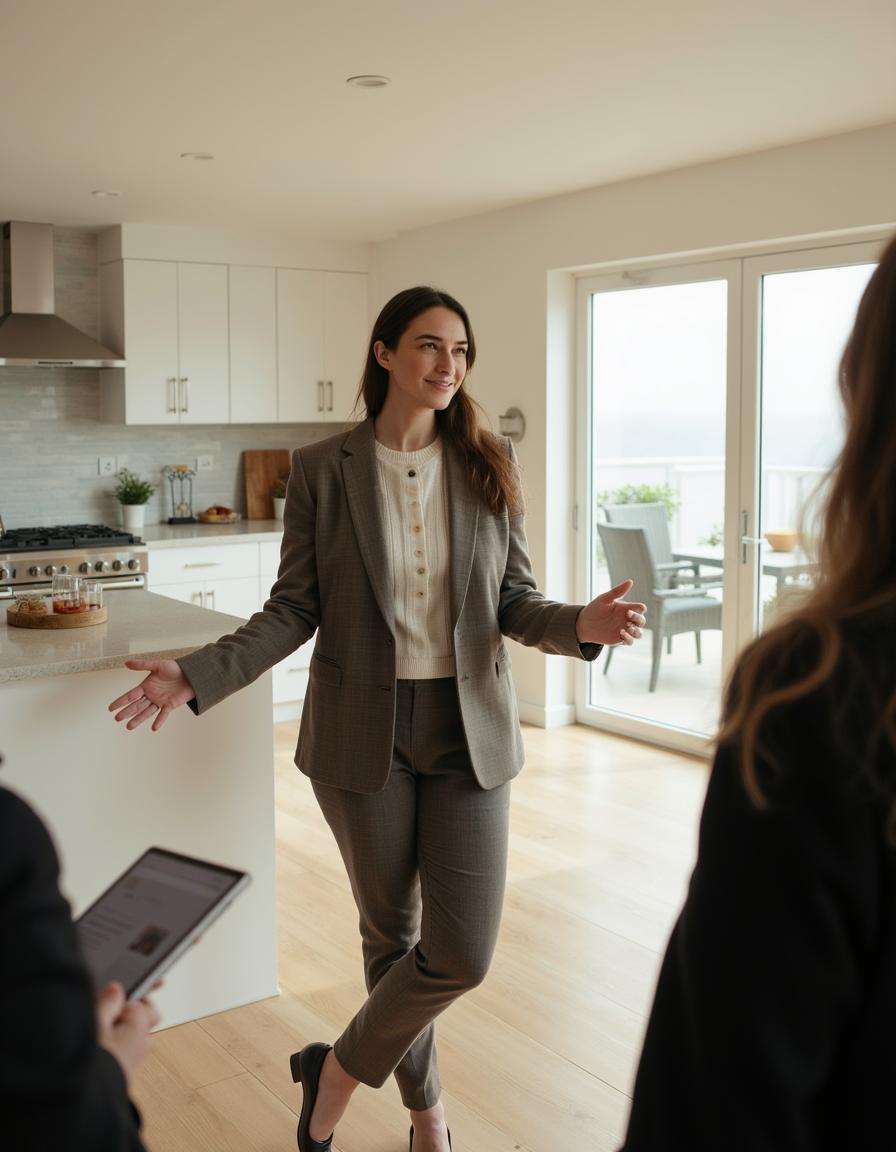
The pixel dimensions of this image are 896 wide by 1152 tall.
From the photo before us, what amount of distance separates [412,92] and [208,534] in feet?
9.15

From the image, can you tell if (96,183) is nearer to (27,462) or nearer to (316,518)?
(27,462)

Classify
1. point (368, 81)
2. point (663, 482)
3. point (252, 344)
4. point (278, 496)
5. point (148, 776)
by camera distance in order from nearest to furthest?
point (148, 776), point (368, 81), point (663, 482), point (252, 344), point (278, 496)

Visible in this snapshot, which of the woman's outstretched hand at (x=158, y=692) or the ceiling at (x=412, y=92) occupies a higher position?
the ceiling at (x=412, y=92)

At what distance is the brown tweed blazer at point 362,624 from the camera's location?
217 cm

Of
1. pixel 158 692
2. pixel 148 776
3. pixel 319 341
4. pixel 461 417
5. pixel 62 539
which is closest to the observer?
pixel 158 692

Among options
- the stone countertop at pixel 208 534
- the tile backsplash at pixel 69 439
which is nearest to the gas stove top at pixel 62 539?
the stone countertop at pixel 208 534

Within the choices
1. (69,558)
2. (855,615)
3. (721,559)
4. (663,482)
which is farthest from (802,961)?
(69,558)

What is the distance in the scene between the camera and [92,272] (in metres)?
6.17

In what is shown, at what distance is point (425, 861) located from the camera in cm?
218

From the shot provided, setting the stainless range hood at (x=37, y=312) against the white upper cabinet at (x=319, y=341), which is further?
the white upper cabinet at (x=319, y=341)

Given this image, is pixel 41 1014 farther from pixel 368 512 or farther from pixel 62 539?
pixel 62 539

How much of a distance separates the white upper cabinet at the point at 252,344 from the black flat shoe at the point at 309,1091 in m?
4.37

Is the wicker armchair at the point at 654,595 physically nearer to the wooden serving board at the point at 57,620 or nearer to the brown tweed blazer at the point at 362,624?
the wooden serving board at the point at 57,620

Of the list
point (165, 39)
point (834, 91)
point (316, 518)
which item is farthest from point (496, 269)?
point (316, 518)
